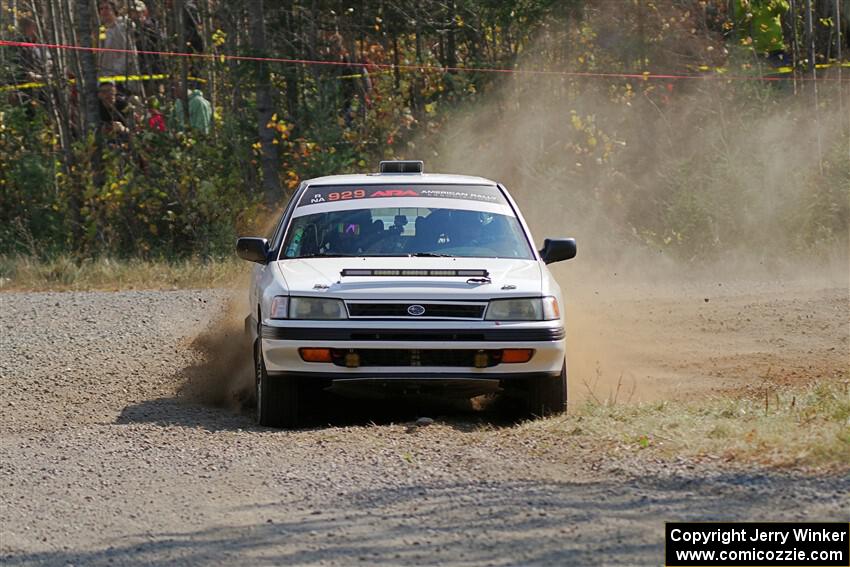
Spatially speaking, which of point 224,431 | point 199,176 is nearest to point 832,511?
point 224,431

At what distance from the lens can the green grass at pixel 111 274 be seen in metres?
19.3

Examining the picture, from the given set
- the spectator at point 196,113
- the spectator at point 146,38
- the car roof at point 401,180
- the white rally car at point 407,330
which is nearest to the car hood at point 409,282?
the white rally car at point 407,330

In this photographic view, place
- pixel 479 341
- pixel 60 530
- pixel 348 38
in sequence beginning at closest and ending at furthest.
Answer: pixel 60 530 < pixel 479 341 < pixel 348 38

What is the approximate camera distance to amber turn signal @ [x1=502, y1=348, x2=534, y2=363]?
840 cm

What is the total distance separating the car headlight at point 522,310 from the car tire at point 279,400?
1.28 m

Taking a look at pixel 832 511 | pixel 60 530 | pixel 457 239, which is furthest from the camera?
pixel 457 239

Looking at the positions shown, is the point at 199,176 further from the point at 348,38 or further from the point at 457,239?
the point at 457,239

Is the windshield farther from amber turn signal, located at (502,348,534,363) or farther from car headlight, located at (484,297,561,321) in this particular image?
amber turn signal, located at (502,348,534,363)

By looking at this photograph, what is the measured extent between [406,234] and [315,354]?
61.0 inches

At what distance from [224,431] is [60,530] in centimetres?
248

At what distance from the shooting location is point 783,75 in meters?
23.7

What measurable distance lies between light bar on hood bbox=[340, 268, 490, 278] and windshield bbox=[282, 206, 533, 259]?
2.19ft

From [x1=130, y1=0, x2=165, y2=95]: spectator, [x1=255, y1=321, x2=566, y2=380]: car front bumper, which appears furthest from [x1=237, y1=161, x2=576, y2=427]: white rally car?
[x1=130, y1=0, x2=165, y2=95]: spectator

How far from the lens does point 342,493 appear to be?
6449 mm
